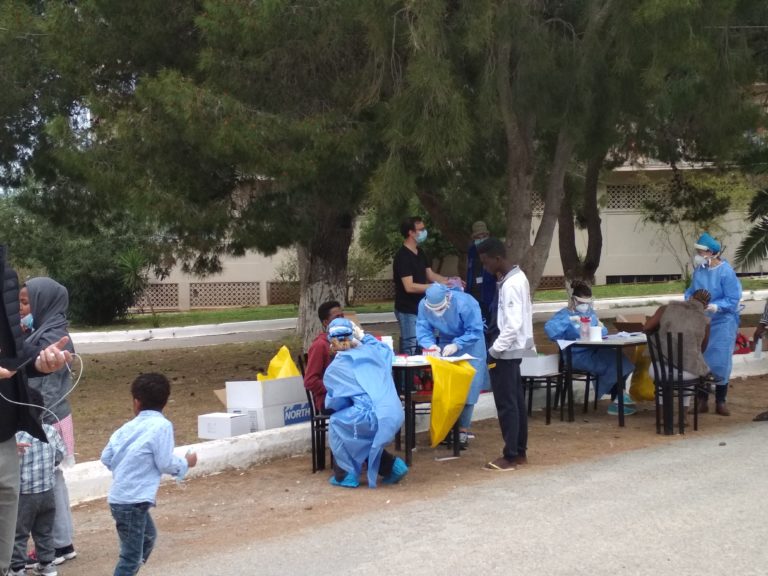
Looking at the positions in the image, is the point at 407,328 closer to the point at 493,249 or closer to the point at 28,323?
the point at 493,249

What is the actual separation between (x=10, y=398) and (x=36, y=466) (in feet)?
4.12

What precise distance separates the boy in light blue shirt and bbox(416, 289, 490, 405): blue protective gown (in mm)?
3713

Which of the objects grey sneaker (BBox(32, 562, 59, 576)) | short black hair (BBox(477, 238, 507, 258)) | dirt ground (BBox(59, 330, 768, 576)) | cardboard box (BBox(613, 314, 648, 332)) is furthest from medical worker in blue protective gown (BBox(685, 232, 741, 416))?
grey sneaker (BBox(32, 562, 59, 576))

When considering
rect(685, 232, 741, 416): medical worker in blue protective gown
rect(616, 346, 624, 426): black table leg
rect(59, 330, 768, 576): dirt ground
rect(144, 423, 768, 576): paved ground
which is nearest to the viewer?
rect(144, 423, 768, 576): paved ground

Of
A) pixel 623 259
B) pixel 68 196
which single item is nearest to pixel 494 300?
pixel 68 196

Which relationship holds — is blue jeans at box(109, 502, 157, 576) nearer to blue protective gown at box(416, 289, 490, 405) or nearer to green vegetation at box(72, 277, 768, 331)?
blue protective gown at box(416, 289, 490, 405)

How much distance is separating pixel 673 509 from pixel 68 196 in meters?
10.8

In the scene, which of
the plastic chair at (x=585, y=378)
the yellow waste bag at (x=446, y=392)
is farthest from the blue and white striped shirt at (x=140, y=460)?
the plastic chair at (x=585, y=378)

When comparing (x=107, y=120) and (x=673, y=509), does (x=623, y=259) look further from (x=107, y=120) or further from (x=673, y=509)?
(x=673, y=509)

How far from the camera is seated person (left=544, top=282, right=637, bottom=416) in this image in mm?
10102

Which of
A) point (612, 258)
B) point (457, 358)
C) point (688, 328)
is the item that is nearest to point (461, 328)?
point (457, 358)

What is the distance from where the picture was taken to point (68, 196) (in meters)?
14.9

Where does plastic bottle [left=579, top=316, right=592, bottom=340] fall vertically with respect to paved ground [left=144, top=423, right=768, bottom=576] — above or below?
above

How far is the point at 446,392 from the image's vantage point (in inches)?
326
